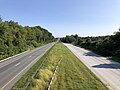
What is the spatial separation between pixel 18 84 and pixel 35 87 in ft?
8.94

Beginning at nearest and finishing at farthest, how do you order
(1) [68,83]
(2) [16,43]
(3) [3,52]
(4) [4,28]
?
(1) [68,83]
(3) [3,52]
(4) [4,28]
(2) [16,43]

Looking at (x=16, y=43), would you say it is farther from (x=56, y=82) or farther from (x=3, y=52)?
(x=56, y=82)

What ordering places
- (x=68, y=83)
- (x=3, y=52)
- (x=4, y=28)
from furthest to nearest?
(x=4, y=28)
(x=3, y=52)
(x=68, y=83)

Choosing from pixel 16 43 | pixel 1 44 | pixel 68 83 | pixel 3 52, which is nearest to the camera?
pixel 68 83

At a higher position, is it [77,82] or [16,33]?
[16,33]

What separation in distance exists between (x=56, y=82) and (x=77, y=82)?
6.04 ft

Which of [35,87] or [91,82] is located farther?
[91,82]

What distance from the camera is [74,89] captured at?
54.3ft

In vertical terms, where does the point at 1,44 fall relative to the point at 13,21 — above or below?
below

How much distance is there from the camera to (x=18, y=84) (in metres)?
18.8

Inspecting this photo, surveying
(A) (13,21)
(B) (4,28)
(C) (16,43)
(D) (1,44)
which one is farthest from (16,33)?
(D) (1,44)

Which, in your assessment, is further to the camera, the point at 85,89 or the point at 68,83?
the point at 68,83

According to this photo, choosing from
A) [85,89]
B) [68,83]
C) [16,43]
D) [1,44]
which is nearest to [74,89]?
[85,89]

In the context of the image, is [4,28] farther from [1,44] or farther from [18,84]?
[18,84]
